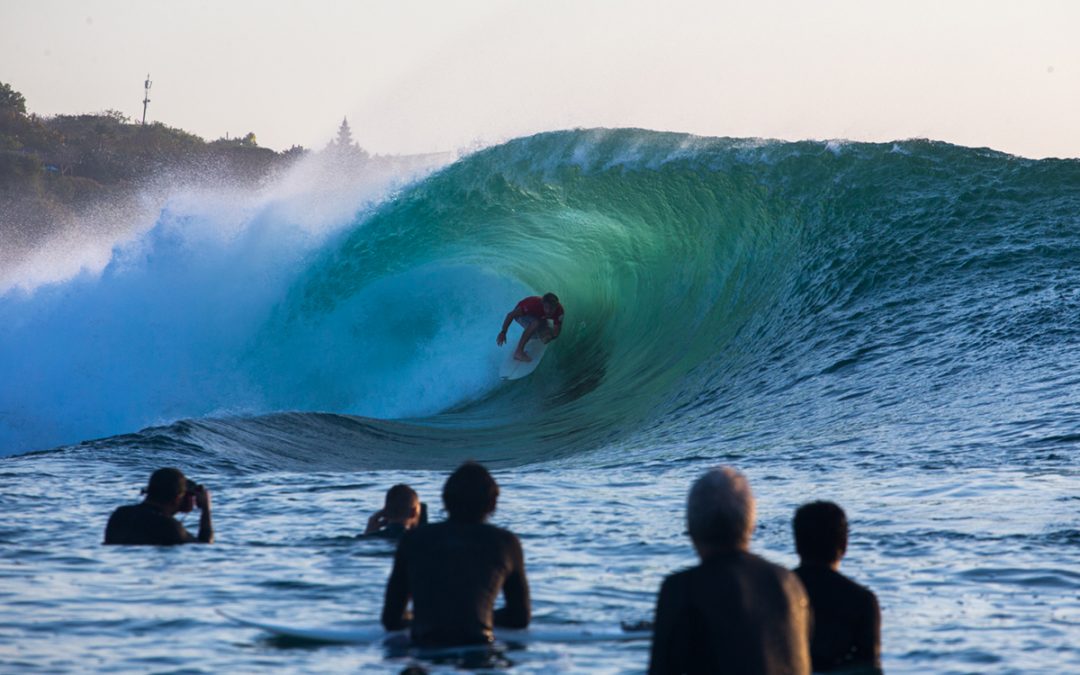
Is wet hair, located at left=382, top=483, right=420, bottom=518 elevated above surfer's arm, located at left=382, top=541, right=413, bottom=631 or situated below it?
above

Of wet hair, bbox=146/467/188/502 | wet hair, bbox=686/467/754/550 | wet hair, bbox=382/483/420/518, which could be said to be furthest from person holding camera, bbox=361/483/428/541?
wet hair, bbox=686/467/754/550

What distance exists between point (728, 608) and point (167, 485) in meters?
4.41

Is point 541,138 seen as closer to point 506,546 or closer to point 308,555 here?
point 308,555

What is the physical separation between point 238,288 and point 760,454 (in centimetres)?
1120

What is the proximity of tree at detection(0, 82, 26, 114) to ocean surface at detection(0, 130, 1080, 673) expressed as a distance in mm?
89367

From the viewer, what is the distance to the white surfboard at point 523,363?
62.3 ft

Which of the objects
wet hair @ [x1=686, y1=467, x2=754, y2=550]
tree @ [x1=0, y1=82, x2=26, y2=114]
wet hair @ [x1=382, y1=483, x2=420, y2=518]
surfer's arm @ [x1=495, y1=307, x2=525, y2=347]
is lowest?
wet hair @ [x1=382, y1=483, x2=420, y2=518]

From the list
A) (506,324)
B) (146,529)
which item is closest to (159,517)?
(146,529)

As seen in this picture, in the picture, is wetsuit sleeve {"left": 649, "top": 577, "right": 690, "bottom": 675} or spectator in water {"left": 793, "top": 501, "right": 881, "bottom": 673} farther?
spectator in water {"left": 793, "top": 501, "right": 881, "bottom": 673}

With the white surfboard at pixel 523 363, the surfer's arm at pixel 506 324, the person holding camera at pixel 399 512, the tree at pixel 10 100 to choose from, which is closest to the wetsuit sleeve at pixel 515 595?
the person holding camera at pixel 399 512

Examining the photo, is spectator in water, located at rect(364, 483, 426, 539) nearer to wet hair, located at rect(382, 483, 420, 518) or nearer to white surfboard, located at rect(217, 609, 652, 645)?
wet hair, located at rect(382, 483, 420, 518)

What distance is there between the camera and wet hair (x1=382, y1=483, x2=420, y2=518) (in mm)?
6945

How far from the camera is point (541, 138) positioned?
24.4 meters

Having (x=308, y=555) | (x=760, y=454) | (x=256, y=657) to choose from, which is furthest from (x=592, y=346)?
(x=256, y=657)
